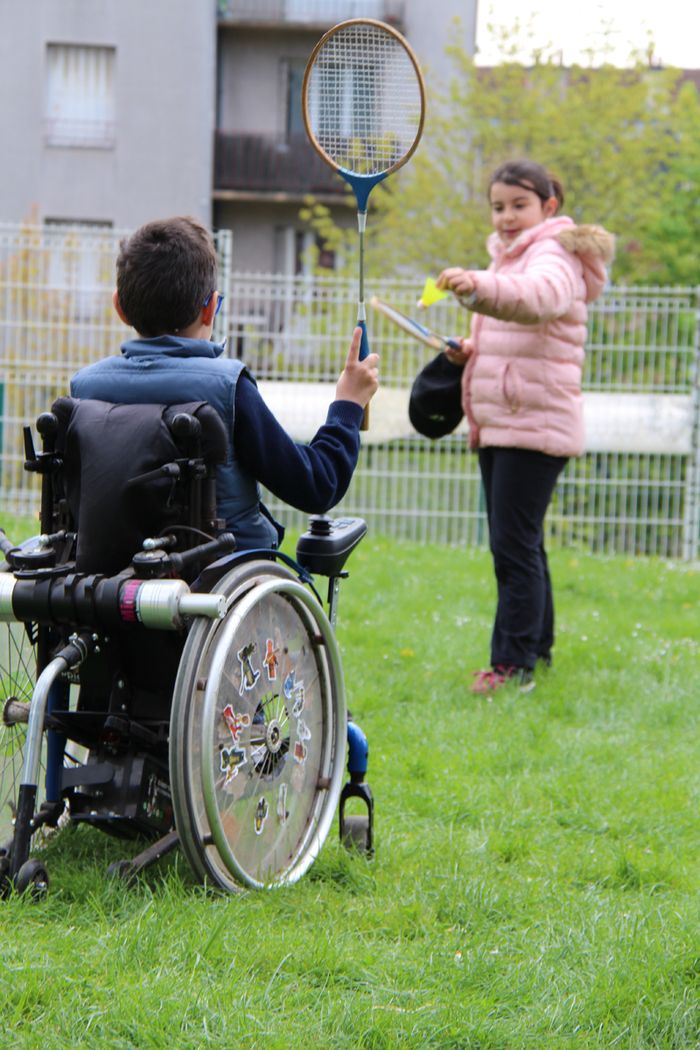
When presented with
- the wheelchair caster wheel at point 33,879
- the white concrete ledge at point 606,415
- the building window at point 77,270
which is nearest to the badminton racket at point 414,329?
the wheelchair caster wheel at point 33,879

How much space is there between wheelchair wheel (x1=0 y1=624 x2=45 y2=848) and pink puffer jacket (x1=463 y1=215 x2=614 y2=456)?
9.10 ft

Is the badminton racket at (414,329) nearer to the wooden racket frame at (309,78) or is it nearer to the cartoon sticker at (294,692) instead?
the wooden racket frame at (309,78)

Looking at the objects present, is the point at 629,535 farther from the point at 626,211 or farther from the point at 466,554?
the point at 626,211

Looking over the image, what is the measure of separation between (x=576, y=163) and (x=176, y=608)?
1864 cm

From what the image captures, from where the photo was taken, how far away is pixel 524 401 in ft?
19.2

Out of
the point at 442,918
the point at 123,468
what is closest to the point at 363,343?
the point at 123,468

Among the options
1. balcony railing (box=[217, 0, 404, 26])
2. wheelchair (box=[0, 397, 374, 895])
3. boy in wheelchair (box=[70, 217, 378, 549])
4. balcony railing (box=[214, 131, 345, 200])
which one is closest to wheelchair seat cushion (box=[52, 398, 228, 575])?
wheelchair (box=[0, 397, 374, 895])

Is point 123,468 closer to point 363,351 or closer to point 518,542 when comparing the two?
point 363,351

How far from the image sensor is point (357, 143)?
4.30m

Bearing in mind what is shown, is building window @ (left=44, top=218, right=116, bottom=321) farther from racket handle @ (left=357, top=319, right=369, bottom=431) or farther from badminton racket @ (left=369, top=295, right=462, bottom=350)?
racket handle @ (left=357, top=319, right=369, bottom=431)

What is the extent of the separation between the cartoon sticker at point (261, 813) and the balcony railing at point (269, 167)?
80.3 ft

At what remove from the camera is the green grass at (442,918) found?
271cm

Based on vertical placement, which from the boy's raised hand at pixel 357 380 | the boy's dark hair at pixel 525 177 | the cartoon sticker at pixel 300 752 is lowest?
the cartoon sticker at pixel 300 752

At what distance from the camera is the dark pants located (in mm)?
5867
